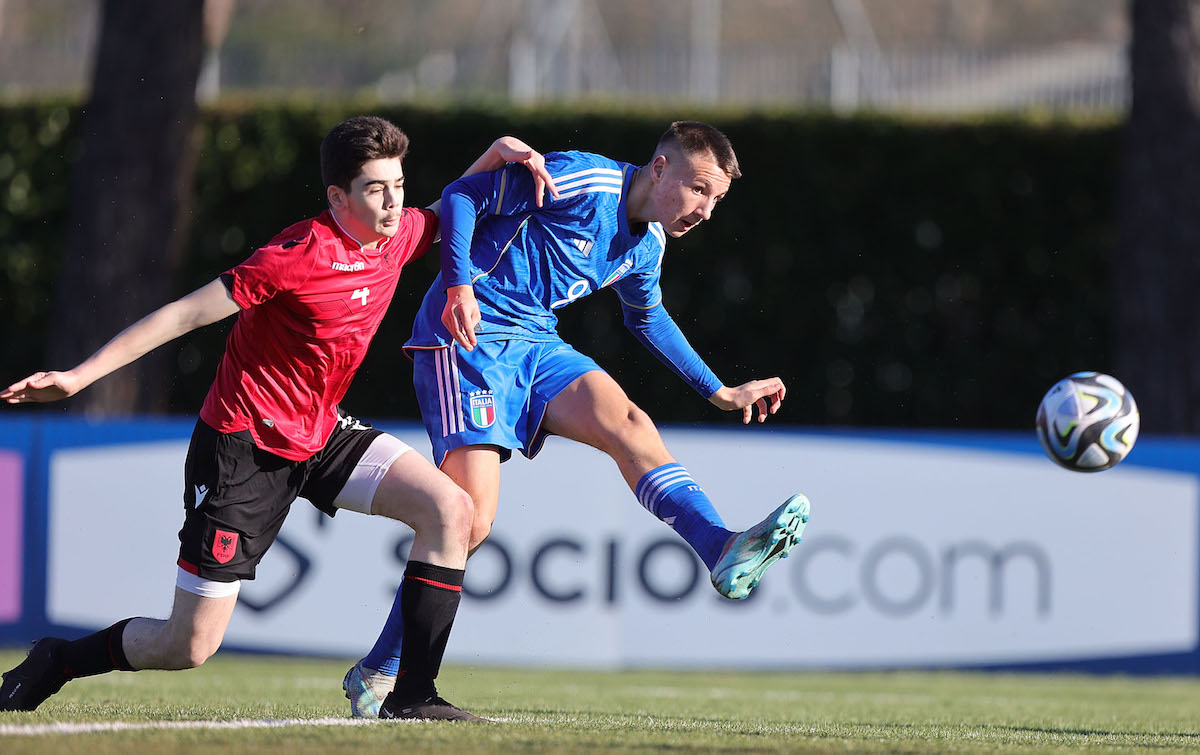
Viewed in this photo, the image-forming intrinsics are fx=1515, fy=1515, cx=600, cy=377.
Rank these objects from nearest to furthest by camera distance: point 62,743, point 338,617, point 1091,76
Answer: point 62,743 < point 338,617 < point 1091,76

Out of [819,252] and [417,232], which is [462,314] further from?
[819,252]

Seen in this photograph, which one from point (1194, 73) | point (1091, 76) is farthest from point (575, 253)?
point (1091, 76)

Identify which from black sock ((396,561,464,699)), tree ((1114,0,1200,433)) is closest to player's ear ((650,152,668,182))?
black sock ((396,561,464,699))

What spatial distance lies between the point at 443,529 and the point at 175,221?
26.1 ft

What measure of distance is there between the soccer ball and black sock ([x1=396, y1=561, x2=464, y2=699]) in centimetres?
256

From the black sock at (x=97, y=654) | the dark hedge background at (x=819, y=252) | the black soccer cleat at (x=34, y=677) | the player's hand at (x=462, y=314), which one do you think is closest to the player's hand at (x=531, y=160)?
the player's hand at (x=462, y=314)

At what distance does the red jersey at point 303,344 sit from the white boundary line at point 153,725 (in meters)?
0.85

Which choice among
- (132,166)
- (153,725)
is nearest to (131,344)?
(153,725)

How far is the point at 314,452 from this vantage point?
4.92 metres

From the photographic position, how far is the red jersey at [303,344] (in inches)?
188

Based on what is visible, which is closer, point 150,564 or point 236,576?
point 236,576

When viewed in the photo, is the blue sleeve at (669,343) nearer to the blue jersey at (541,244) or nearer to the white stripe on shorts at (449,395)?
the blue jersey at (541,244)

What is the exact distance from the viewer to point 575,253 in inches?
211

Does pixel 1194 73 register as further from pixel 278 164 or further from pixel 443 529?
pixel 443 529
